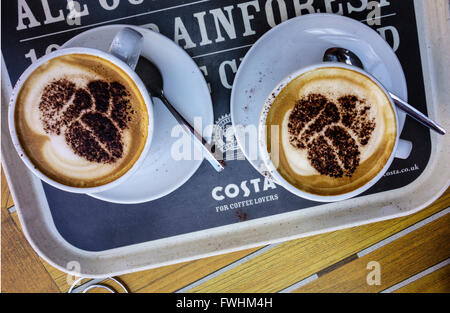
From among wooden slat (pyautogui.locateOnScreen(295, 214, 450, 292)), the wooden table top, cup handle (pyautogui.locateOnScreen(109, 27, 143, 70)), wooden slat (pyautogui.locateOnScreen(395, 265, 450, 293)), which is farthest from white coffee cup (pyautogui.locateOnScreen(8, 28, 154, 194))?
wooden slat (pyautogui.locateOnScreen(395, 265, 450, 293))

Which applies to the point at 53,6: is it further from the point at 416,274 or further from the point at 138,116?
the point at 416,274

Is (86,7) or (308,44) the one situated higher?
(86,7)

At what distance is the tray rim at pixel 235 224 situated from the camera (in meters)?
0.73

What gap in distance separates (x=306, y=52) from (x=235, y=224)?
425mm

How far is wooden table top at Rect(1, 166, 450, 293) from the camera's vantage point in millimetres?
843

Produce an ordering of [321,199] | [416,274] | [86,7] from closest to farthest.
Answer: [321,199], [86,7], [416,274]

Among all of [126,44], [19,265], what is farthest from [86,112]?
[19,265]

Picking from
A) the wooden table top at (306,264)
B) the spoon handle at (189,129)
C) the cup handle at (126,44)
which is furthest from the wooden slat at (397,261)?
the cup handle at (126,44)

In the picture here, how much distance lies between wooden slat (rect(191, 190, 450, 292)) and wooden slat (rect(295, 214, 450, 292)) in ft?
0.12

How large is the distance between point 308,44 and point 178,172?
38 centimetres

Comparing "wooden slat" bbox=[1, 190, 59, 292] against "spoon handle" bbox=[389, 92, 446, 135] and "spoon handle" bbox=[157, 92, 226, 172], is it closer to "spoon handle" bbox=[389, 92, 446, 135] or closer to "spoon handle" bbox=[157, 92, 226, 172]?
"spoon handle" bbox=[157, 92, 226, 172]
